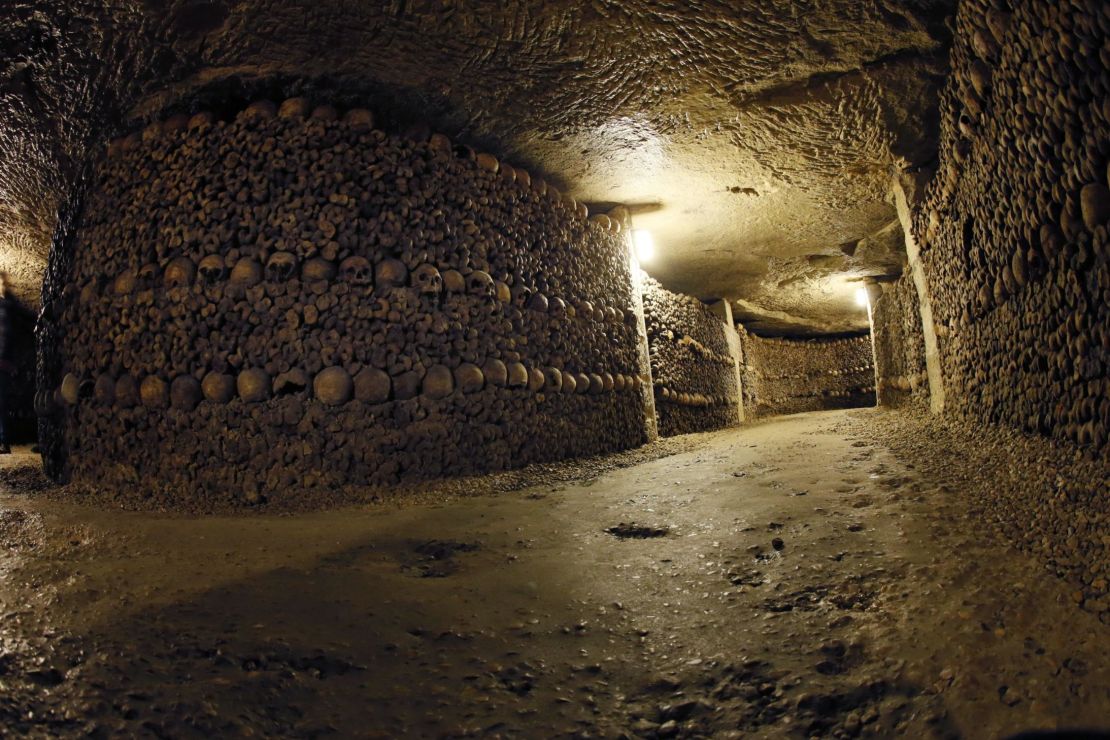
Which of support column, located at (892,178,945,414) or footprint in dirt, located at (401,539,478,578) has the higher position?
support column, located at (892,178,945,414)

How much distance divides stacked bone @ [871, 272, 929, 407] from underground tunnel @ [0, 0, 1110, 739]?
216mm

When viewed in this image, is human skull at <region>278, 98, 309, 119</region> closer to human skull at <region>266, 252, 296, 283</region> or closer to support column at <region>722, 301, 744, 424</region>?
human skull at <region>266, 252, 296, 283</region>

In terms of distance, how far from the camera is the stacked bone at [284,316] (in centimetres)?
337

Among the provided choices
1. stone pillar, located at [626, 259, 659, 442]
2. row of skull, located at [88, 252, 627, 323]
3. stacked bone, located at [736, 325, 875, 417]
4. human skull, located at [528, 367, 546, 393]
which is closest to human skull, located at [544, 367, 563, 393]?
human skull, located at [528, 367, 546, 393]

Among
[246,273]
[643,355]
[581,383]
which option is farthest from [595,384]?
[246,273]

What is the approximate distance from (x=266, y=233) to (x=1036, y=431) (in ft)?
13.8

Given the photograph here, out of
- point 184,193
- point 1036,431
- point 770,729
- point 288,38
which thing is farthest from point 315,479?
point 1036,431

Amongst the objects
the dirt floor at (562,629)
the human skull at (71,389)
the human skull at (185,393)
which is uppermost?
the human skull at (71,389)

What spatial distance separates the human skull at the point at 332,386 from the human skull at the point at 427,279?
734mm

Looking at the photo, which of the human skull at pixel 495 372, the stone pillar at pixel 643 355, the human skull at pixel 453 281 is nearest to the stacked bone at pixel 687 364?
the stone pillar at pixel 643 355

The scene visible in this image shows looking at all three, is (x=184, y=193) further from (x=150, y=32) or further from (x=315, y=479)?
(x=315, y=479)

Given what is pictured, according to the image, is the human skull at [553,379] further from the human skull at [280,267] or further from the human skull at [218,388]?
the human skull at [218,388]

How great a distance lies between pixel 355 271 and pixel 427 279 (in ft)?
1.45

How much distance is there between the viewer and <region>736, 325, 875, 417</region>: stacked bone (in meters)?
12.3
